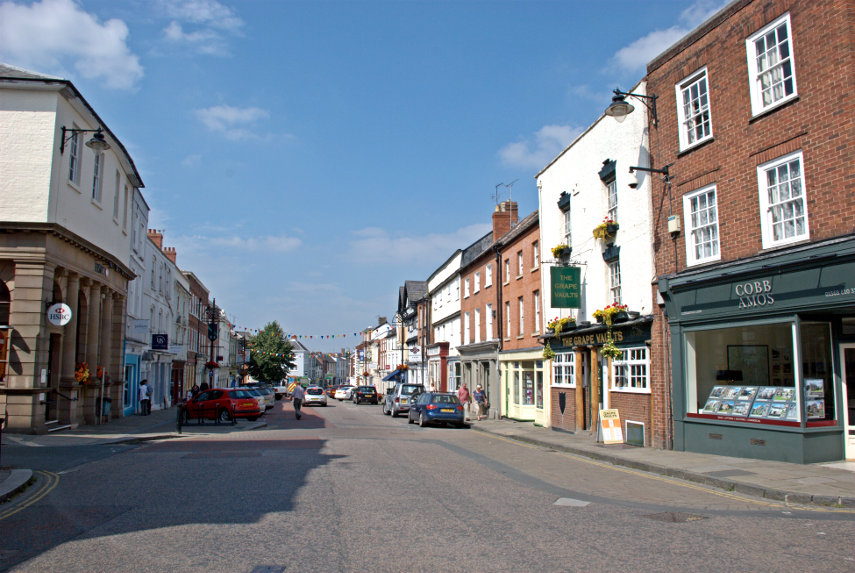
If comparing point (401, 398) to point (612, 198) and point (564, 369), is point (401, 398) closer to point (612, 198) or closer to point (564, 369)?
point (564, 369)

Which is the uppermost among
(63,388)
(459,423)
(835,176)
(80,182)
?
(80,182)

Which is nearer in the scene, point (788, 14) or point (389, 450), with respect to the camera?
point (788, 14)

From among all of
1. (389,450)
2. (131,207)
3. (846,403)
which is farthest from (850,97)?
(131,207)

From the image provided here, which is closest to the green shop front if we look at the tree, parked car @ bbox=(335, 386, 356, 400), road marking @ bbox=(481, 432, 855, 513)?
road marking @ bbox=(481, 432, 855, 513)

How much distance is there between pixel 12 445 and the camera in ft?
54.9

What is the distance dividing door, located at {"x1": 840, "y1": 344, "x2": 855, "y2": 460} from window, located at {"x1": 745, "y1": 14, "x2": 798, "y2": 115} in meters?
5.06

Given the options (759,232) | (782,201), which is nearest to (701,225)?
(759,232)

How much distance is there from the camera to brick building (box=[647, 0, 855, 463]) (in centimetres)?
1211

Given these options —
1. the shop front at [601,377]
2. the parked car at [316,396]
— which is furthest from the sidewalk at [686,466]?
the parked car at [316,396]

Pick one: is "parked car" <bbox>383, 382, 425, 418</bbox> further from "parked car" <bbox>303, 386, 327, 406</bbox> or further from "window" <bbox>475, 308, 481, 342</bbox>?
"parked car" <bbox>303, 386, 327, 406</bbox>

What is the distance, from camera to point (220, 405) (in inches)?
1054

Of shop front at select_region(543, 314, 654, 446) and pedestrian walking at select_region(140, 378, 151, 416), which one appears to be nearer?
shop front at select_region(543, 314, 654, 446)

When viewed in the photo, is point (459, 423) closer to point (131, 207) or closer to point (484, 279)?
point (484, 279)

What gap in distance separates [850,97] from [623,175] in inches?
282
